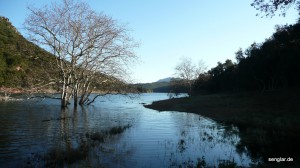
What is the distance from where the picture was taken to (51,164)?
38.8 ft

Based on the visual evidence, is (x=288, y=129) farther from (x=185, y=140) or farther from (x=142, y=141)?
(x=142, y=141)

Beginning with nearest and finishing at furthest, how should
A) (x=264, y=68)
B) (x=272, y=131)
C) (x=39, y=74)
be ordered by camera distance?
(x=272, y=131) → (x=39, y=74) → (x=264, y=68)

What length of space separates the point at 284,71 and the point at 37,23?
150ft

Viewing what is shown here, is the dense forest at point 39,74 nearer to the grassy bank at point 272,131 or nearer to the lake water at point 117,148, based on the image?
the grassy bank at point 272,131

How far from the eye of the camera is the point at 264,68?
65625 mm

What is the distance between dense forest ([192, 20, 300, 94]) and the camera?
50.2 metres

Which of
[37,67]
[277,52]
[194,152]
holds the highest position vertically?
[277,52]

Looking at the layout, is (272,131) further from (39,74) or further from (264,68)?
(264,68)

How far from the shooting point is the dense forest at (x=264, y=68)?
50.2 metres


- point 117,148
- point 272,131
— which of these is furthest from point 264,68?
point 117,148

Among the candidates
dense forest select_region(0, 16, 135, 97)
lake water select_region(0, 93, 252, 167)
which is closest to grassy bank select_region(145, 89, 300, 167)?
lake water select_region(0, 93, 252, 167)

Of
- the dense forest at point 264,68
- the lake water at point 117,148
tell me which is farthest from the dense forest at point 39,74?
the dense forest at point 264,68

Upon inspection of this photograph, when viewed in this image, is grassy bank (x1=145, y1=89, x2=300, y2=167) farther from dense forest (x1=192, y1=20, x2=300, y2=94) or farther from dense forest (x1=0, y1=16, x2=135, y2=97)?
dense forest (x1=0, y1=16, x2=135, y2=97)

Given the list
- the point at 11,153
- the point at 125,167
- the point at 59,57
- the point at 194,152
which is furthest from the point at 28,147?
the point at 59,57
